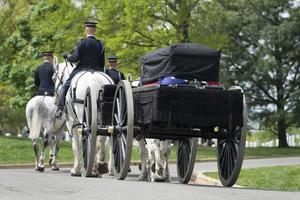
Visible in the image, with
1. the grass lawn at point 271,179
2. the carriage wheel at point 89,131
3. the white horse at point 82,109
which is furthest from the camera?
the grass lawn at point 271,179

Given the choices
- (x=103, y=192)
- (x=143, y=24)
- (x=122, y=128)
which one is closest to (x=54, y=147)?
(x=122, y=128)

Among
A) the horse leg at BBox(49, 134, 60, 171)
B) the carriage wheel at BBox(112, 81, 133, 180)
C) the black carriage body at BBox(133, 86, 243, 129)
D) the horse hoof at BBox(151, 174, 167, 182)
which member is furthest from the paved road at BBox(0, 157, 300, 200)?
the horse leg at BBox(49, 134, 60, 171)

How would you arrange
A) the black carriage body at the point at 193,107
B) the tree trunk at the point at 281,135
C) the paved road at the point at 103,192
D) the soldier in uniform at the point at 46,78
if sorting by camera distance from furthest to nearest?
the tree trunk at the point at 281,135 → the soldier in uniform at the point at 46,78 → the black carriage body at the point at 193,107 → the paved road at the point at 103,192

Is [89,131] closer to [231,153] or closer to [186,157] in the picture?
[186,157]

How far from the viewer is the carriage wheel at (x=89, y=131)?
11578 millimetres

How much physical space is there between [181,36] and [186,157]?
2169 centimetres

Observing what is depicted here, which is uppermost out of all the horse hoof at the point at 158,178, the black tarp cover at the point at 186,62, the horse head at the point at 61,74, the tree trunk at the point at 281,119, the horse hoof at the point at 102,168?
the tree trunk at the point at 281,119

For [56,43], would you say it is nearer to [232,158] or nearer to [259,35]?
[259,35]

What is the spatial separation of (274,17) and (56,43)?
14694mm

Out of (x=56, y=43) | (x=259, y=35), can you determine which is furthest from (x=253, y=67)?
(x=56, y=43)

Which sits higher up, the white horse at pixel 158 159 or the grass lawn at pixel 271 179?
the white horse at pixel 158 159

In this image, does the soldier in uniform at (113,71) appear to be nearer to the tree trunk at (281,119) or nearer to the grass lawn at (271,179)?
the grass lawn at (271,179)

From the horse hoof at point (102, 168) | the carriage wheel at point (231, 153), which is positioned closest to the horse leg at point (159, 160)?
the horse hoof at point (102, 168)

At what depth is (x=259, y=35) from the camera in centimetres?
4516
